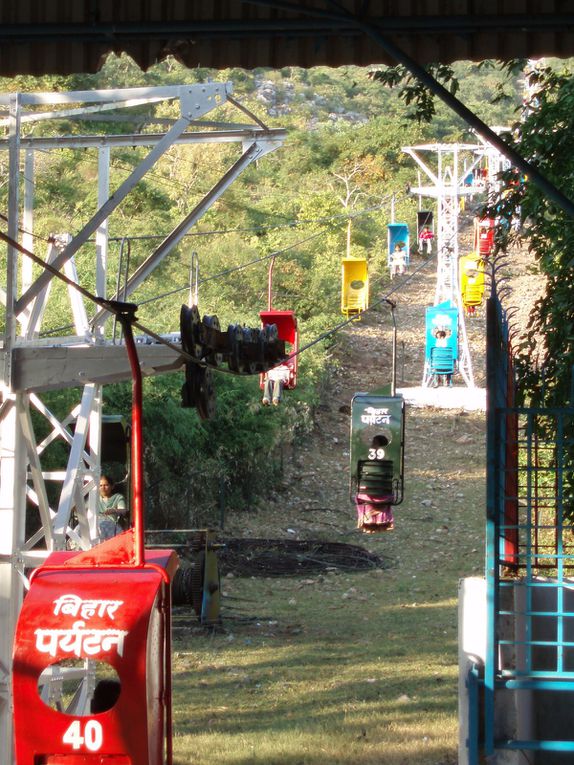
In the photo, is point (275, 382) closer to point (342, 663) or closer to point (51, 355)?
point (342, 663)

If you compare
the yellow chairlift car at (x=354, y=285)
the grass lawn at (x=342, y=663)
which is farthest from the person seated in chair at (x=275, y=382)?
the yellow chairlift car at (x=354, y=285)

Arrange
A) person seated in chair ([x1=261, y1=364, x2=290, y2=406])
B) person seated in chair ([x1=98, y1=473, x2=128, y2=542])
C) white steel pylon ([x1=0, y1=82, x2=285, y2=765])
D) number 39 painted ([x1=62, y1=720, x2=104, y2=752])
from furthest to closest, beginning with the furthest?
person seated in chair ([x1=261, y1=364, x2=290, y2=406])
person seated in chair ([x1=98, y1=473, x2=128, y2=542])
white steel pylon ([x1=0, y1=82, x2=285, y2=765])
number 39 painted ([x1=62, y1=720, x2=104, y2=752])

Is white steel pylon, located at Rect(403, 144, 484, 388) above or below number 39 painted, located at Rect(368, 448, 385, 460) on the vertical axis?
above

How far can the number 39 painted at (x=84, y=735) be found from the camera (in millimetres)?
3949

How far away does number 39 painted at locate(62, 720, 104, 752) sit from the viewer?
395 cm

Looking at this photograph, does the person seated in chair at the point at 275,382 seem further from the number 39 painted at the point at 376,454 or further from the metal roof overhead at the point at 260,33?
the metal roof overhead at the point at 260,33

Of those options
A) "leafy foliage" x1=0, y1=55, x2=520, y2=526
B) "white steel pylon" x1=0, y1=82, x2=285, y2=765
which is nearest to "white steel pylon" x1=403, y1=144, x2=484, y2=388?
"leafy foliage" x1=0, y1=55, x2=520, y2=526

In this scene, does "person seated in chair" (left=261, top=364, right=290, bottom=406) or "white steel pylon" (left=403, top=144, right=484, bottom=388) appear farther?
"white steel pylon" (left=403, top=144, right=484, bottom=388)

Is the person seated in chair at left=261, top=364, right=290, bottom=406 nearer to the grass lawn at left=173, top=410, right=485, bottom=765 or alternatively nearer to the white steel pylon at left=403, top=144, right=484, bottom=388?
the grass lawn at left=173, top=410, right=485, bottom=765

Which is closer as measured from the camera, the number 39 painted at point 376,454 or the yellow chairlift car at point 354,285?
the number 39 painted at point 376,454

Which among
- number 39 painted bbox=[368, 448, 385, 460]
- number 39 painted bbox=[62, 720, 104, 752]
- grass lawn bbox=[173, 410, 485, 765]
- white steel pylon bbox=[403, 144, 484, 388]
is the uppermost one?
white steel pylon bbox=[403, 144, 484, 388]

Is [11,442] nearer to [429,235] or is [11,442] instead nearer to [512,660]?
[512,660]

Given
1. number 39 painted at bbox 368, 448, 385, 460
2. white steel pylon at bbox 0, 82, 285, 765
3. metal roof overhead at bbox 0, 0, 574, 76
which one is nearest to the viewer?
metal roof overhead at bbox 0, 0, 574, 76

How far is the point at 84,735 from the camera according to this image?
396cm
